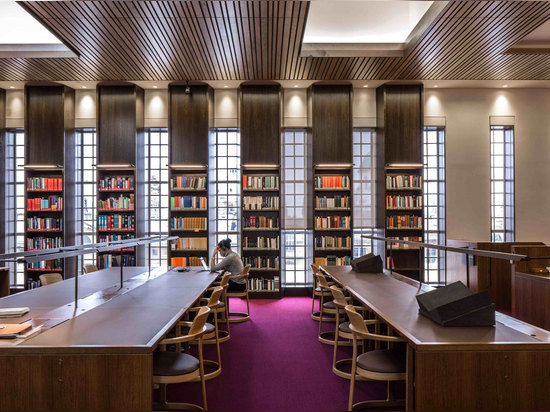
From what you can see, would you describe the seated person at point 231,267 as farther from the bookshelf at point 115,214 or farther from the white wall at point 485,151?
the white wall at point 485,151

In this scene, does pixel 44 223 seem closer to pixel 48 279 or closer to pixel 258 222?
pixel 48 279

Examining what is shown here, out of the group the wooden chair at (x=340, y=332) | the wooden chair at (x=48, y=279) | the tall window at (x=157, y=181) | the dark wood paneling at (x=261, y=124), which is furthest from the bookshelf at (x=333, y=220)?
the wooden chair at (x=48, y=279)

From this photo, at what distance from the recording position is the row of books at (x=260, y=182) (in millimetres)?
8602

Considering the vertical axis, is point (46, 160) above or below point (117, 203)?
above

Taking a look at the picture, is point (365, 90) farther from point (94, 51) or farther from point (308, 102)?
point (94, 51)

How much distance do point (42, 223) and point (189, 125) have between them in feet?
11.8

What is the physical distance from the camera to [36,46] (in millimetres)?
6867

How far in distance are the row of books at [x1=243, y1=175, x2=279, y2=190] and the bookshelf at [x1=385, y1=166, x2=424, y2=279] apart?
2314 millimetres

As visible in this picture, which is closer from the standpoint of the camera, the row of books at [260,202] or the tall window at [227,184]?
the row of books at [260,202]

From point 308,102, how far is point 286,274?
3702mm

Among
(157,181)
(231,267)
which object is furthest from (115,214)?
(231,267)

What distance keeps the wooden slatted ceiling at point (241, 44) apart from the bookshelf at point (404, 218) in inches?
80.1

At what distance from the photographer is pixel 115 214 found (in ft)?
28.4

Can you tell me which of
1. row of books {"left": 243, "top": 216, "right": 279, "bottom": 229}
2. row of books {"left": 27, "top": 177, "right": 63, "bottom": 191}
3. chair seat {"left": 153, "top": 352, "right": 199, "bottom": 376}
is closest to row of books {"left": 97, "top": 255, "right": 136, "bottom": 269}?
row of books {"left": 27, "top": 177, "right": 63, "bottom": 191}
